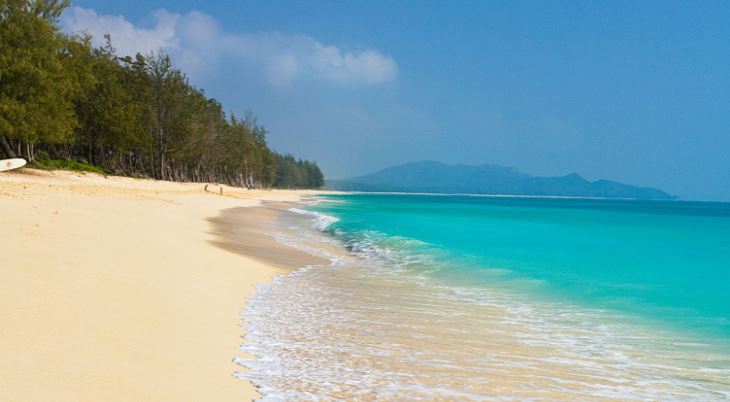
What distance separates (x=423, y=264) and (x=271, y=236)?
25.3 feet

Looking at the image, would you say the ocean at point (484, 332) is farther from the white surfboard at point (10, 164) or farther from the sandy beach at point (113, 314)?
the white surfboard at point (10, 164)

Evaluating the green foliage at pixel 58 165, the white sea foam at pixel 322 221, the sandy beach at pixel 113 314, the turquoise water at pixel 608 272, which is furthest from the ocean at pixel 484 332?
the green foliage at pixel 58 165

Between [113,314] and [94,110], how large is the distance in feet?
186

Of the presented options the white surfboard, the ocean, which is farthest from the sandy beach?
the white surfboard

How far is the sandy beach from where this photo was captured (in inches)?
164

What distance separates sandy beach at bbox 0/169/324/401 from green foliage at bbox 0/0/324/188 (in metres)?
32.0

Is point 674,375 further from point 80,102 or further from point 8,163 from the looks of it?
point 80,102

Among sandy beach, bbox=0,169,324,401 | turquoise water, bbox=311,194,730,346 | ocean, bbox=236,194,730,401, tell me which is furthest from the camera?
turquoise water, bbox=311,194,730,346

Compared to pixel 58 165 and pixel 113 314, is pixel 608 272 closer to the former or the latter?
pixel 113 314

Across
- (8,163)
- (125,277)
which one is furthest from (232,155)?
(125,277)

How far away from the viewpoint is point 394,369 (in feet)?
18.6

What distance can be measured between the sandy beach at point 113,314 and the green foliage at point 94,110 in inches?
1260

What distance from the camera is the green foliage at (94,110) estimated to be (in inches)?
1534

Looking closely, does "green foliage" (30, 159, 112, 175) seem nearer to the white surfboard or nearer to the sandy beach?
the white surfboard
